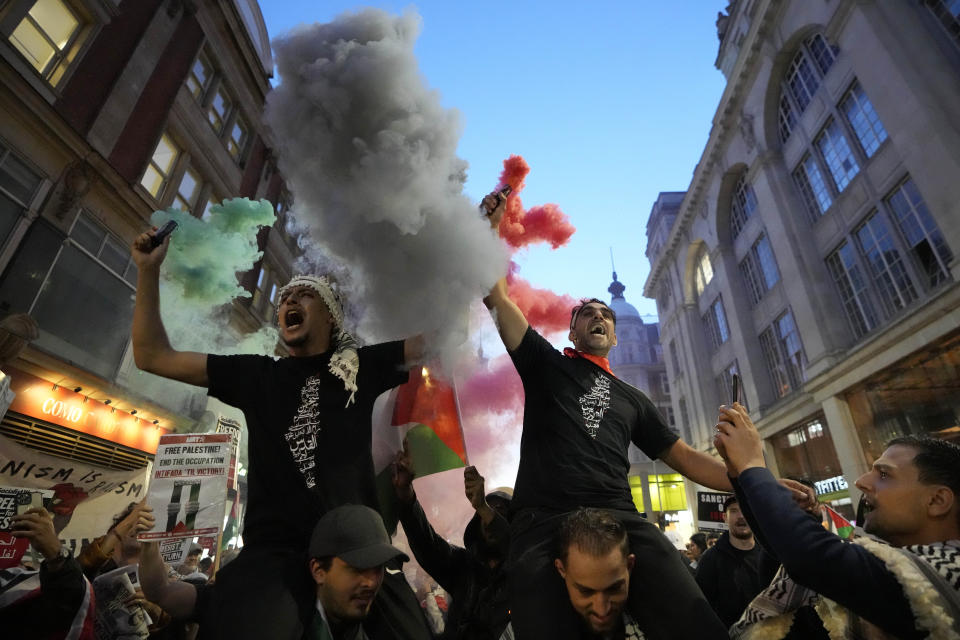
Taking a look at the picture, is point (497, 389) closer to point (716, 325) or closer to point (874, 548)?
point (874, 548)

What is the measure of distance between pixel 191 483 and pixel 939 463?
16.8 ft

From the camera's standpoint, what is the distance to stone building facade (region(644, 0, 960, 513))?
11016mm

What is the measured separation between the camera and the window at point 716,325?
2373cm

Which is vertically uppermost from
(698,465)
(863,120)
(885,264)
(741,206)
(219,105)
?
(741,206)

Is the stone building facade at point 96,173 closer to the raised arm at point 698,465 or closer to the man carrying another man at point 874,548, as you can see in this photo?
the raised arm at point 698,465

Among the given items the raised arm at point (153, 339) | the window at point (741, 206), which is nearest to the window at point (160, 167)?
the raised arm at point (153, 339)

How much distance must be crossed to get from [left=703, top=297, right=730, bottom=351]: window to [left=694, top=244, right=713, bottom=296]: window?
1.46 metres

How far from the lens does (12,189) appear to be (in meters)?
8.08

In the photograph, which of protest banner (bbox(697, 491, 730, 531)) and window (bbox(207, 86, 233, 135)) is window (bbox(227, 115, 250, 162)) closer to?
window (bbox(207, 86, 233, 135))

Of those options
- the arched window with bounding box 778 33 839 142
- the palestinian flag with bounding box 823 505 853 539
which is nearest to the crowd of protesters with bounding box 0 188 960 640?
the palestinian flag with bounding box 823 505 853 539

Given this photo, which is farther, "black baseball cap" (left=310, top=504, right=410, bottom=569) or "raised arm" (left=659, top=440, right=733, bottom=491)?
"raised arm" (left=659, top=440, right=733, bottom=491)

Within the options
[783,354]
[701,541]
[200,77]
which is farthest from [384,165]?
[783,354]

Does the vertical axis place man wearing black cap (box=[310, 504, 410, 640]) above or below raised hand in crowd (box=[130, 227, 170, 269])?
below

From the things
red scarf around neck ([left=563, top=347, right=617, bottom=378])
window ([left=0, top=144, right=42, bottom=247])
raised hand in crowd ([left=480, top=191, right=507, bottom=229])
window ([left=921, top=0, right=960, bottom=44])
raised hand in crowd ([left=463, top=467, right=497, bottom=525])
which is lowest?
raised hand in crowd ([left=463, top=467, right=497, bottom=525])
